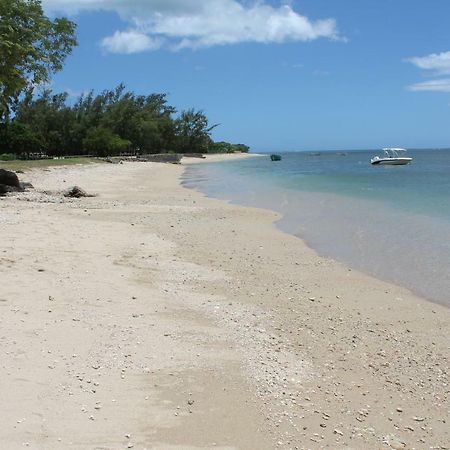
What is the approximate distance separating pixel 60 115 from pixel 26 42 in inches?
2730

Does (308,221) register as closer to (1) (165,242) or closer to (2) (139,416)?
(1) (165,242)

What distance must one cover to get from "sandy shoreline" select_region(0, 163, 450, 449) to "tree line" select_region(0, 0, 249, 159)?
1401 centimetres

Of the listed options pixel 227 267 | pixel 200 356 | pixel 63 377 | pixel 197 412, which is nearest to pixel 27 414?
pixel 63 377

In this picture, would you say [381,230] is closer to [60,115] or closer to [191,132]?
[60,115]

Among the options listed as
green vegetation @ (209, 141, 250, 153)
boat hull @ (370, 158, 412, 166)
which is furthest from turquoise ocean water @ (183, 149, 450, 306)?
green vegetation @ (209, 141, 250, 153)

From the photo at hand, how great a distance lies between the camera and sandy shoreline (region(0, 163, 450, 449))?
4488 millimetres

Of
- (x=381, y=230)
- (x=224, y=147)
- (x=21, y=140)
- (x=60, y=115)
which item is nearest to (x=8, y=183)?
(x=381, y=230)

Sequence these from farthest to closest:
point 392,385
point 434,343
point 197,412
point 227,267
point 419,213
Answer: point 419,213, point 227,267, point 434,343, point 392,385, point 197,412

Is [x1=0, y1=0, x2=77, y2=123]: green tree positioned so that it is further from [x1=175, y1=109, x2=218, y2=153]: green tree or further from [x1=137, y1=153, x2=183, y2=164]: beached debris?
[x1=175, y1=109, x2=218, y2=153]: green tree

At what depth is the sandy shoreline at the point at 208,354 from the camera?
14.7ft

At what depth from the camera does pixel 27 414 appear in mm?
4352

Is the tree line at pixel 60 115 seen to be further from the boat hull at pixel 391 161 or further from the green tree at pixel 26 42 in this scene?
the boat hull at pixel 391 161

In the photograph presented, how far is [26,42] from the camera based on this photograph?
22016mm

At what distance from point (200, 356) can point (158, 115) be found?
392 feet
